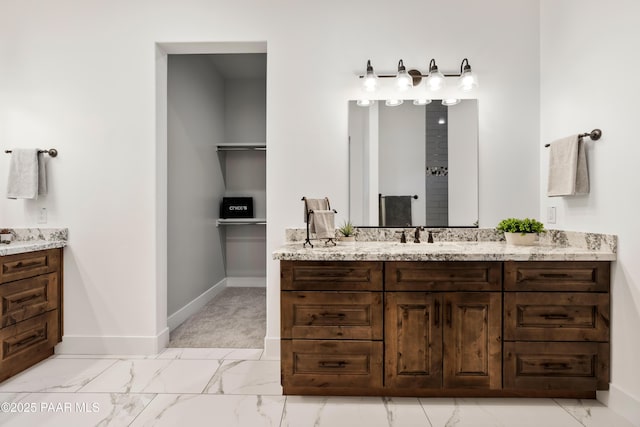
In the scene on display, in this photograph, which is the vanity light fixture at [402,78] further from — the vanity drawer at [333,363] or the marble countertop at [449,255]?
the vanity drawer at [333,363]

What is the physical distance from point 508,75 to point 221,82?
3.58 metres

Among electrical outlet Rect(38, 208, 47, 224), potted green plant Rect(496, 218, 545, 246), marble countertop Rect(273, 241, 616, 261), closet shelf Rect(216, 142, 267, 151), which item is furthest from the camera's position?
closet shelf Rect(216, 142, 267, 151)

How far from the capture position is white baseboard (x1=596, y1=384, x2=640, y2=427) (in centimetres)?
179

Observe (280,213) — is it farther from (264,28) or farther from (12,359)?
(12,359)

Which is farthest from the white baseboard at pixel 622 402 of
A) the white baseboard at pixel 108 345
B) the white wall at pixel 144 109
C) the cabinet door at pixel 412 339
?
the white baseboard at pixel 108 345

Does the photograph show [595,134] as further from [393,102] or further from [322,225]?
[322,225]

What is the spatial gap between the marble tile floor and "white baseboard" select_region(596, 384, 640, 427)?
37mm

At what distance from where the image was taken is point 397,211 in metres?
2.61

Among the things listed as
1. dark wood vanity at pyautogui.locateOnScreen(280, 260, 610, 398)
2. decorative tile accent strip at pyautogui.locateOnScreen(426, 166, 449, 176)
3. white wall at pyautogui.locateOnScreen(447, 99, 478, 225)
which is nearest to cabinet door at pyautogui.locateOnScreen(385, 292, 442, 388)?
dark wood vanity at pyautogui.locateOnScreen(280, 260, 610, 398)

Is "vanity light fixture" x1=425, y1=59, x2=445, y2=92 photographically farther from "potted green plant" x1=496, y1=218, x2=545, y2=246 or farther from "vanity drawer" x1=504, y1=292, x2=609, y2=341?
"vanity drawer" x1=504, y1=292, x2=609, y2=341

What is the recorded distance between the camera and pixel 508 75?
2562 mm

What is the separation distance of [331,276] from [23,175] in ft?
7.95

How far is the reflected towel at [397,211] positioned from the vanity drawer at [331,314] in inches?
30.9

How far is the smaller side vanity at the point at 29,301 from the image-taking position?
221cm
